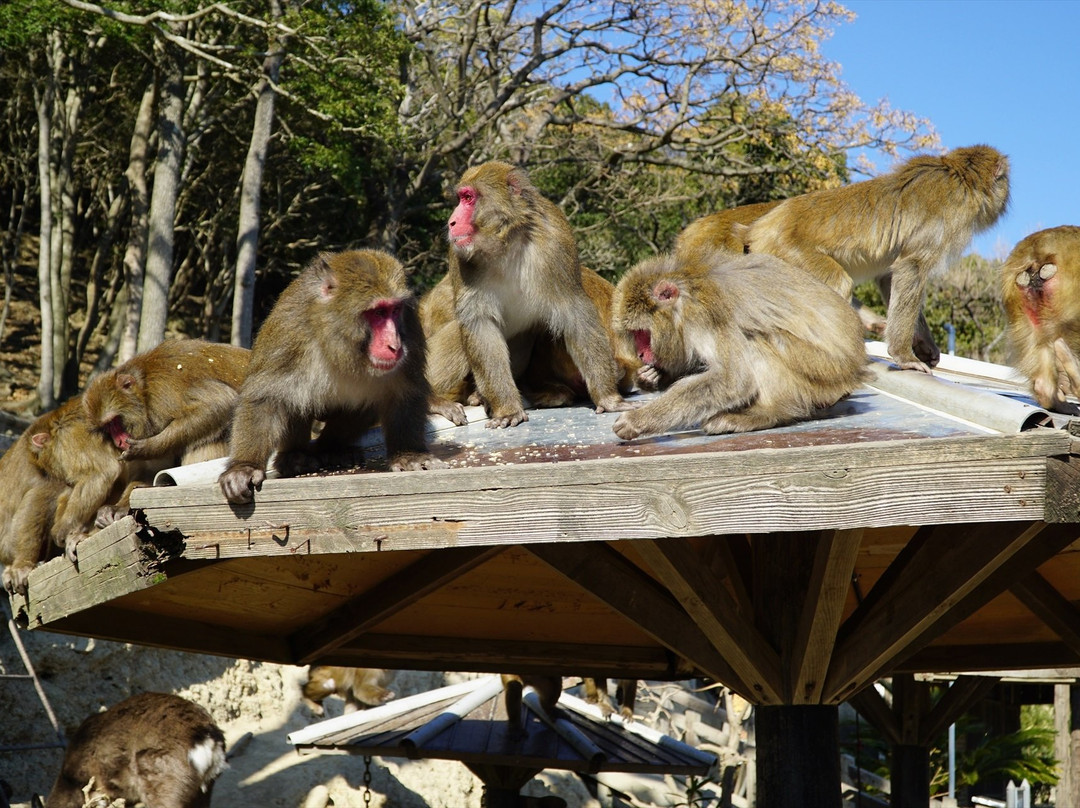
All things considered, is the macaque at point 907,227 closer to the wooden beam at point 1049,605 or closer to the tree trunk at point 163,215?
the wooden beam at point 1049,605

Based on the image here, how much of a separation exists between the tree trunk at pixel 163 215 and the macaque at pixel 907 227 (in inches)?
335

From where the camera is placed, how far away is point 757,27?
17.2m

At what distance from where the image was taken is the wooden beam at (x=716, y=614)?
11.1ft

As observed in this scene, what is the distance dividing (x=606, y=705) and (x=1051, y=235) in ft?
Answer: 19.3

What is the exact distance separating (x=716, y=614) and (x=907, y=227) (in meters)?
2.75

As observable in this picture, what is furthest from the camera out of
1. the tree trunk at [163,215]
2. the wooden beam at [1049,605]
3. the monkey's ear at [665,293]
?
the tree trunk at [163,215]

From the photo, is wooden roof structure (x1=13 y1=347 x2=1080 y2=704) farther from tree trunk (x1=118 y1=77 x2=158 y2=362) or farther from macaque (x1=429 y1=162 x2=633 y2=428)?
tree trunk (x1=118 y1=77 x2=158 y2=362)

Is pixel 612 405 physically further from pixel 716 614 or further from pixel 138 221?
pixel 138 221

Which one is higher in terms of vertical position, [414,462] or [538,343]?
[538,343]

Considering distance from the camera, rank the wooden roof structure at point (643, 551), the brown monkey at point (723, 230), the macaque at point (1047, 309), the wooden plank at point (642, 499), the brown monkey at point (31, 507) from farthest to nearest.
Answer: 1. the brown monkey at point (723, 230)
2. the brown monkey at point (31, 507)
3. the macaque at point (1047, 309)
4. the wooden roof structure at point (643, 551)
5. the wooden plank at point (642, 499)

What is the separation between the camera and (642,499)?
2783mm

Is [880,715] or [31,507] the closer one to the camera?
[31,507]

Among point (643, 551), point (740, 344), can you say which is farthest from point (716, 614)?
point (740, 344)

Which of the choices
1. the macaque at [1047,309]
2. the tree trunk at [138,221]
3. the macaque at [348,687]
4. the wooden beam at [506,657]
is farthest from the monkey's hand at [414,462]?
the tree trunk at [138,221]
